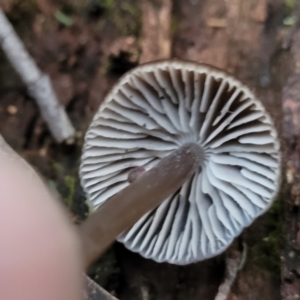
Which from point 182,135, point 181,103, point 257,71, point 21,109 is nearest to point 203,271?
point 182,135

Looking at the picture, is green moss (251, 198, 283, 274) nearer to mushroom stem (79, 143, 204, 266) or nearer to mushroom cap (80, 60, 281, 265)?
mushroom cap (80, 60, 281, 265)

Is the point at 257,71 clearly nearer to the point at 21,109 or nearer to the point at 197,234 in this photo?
the point at 197,234

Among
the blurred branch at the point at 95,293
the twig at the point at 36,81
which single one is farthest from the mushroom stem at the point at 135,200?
the twig at the point at 36,81

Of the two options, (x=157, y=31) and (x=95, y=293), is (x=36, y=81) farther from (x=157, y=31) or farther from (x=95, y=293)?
(x=95, y=293)

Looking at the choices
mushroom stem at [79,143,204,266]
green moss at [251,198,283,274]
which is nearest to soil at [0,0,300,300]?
green moss at [251,198,283,274]

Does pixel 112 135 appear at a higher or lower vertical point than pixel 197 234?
higher

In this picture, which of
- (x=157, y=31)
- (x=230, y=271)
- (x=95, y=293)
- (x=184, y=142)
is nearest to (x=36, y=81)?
(x=157, y=31)
